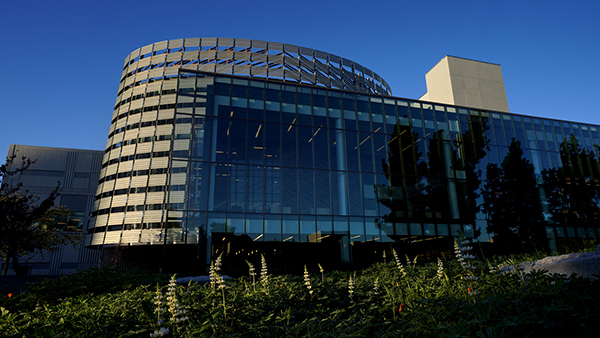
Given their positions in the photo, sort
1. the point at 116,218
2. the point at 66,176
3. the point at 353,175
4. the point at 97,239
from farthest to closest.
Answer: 1. the point at 66,176
2. the point at 97,239
3. the point at 116,218
4. the point at 353,175

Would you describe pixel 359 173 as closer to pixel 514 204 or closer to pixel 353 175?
pixel 353 175

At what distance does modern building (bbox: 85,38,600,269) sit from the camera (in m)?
20.7

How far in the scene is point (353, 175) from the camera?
933 inches

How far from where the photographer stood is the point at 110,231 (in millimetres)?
37469

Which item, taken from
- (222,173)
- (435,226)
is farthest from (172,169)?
(435,226)

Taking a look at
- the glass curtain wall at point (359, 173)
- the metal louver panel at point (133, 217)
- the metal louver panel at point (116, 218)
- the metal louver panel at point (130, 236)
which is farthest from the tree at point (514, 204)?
the metal louver panel at point (116, 218)

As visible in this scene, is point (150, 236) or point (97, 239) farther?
point (97, 239)

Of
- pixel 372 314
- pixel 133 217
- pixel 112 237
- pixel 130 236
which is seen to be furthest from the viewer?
pixel 133 217

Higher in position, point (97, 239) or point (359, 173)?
point (359, 173)

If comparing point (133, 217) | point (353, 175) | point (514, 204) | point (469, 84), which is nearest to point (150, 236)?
point (133, 217)

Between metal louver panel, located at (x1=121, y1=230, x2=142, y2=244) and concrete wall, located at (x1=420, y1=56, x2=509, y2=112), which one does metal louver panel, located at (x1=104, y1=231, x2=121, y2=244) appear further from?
concrete wall, located at (x1=420, y1=56, x2=509, y2=112)

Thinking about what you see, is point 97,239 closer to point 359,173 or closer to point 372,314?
point 359,173

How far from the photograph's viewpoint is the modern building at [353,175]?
67.9 ft

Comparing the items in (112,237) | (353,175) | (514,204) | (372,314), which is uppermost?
(353,175)
